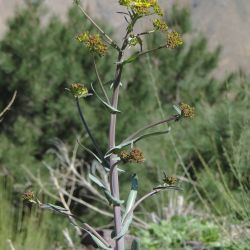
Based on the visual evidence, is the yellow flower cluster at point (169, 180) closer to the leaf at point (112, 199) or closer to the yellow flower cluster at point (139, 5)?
the leaf at point (112, 199)

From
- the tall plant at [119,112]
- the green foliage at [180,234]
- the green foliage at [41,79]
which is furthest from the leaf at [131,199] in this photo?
the green foliage at [41,79]

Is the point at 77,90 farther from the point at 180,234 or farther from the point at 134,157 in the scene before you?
the point at 180,234

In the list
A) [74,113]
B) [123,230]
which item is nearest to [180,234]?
[74,113]

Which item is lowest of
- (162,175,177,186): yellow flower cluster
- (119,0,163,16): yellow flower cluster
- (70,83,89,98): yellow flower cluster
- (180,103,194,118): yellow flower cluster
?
(162,175,177,186): yellow flower cluster

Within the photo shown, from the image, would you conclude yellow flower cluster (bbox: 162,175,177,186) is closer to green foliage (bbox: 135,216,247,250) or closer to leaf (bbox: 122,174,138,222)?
leaf (bbox: 122,174,138,222)

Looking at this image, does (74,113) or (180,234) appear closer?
(180,234)

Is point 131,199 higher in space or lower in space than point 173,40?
lower

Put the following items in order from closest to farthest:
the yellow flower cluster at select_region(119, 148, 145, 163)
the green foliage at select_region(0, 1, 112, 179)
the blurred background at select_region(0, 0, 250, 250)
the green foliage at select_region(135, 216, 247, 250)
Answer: the yellow flower cluster at select_region(119, 148, 145, 163) → the green foliage at select_region(135, 216, 247, 250) → the blurred background at select_region(0, 0, 250, 250) → the green foliage at select_region(0, 1, 112, 179)

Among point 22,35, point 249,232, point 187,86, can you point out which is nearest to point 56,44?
point 22,35

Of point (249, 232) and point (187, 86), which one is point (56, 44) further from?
point (249, 232)

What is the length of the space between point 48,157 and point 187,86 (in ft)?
6.20

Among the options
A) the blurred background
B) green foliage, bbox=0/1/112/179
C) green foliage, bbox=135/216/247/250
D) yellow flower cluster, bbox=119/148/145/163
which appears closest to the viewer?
yellow flower cluster, bbox=119/148/145/163

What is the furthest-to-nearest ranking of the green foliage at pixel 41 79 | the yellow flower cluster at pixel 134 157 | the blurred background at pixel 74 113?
the green foliage at pixel 41 79 → the blurred background at pixel 74 113 → the yellow flower cluster at pixel 134 157

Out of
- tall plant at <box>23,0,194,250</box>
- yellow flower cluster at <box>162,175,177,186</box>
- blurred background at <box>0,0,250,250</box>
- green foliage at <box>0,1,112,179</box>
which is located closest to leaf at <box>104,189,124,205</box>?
tall plant at <box>23,0,194,250</box>
